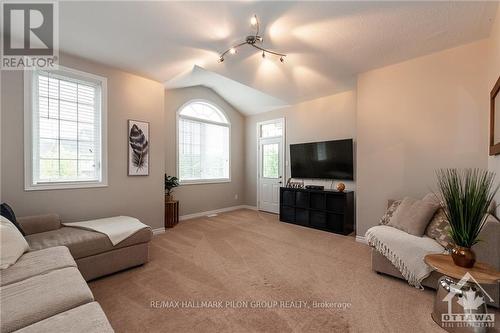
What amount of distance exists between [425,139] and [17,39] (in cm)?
544

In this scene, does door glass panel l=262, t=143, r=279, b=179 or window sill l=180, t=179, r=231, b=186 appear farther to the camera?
door glass panel l=262, t=143, r=279, b=179

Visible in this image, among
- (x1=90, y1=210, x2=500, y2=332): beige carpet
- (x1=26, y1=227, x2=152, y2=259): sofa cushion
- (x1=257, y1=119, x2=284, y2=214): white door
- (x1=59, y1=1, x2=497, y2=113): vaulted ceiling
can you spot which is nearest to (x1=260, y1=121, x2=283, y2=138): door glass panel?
(x1=257, y1=119, x2=284, y2=214): white door

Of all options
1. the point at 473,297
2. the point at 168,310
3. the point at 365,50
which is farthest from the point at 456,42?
the point at 168,310

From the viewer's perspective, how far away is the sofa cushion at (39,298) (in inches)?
45.5

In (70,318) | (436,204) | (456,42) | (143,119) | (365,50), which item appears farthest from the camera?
(143,119)

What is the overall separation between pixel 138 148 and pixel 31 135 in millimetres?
1313

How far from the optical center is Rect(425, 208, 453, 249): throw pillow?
2260 mm

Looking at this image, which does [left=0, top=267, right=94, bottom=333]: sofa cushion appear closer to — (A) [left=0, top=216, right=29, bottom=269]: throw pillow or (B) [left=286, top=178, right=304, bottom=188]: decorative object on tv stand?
(A) [left=0, top=216, right=29, bottom=269]: throw pillow

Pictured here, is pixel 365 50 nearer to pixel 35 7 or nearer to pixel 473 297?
pixel 473 297

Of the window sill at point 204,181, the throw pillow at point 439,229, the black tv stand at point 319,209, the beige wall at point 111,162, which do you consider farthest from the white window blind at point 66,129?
the throw pillow at point 439,229

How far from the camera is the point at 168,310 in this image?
192 cm

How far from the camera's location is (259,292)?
86.3 inches

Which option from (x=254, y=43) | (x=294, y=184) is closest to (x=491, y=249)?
(x=254, y=43)
